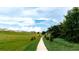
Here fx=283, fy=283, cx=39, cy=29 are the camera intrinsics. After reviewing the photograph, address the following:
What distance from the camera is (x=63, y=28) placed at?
120 inches

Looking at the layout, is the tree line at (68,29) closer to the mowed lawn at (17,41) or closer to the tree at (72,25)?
the tree at (72,25)

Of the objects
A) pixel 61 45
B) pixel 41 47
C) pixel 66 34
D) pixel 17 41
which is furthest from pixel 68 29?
pixel 17 41

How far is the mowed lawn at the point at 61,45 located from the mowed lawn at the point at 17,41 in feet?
0.53

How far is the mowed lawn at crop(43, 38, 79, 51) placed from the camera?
2.98 m

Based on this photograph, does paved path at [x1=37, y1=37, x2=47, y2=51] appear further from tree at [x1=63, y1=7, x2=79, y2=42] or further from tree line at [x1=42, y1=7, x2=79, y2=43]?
tree at [x1=63, y1=7, x2=79, y2=42]

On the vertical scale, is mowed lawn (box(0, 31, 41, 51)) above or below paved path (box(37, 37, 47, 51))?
above

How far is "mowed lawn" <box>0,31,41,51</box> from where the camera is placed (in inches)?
117

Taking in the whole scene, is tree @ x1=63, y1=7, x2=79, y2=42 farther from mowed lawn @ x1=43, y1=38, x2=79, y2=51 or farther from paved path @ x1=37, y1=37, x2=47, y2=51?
paved path @ x1=37, y1=37, x2=47, y2=51

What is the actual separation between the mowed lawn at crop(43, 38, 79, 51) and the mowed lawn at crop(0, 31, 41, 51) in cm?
16

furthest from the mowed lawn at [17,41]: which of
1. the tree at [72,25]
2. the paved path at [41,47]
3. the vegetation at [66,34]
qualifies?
the tree at [72,25]

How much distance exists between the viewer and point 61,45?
9.81 feet

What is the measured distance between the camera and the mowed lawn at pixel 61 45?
117 inches

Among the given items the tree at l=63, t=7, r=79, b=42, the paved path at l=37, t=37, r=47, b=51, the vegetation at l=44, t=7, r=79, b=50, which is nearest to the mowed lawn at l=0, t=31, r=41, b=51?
the paved path at l=37, t=37, r=47, b=51

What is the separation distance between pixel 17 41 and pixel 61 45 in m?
0.47
